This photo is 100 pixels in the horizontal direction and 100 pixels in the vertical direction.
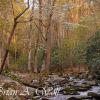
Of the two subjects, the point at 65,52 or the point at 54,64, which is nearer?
the point at 54,64

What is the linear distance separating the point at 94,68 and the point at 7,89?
10159mm

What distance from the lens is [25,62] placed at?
98.5ft

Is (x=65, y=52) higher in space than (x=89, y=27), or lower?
lower

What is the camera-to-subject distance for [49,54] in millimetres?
21172

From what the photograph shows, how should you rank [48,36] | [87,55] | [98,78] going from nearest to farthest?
[98,78] → [87,55] → [48,36]

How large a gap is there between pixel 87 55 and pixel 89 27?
11351mm

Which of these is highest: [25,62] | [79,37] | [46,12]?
[46,12]

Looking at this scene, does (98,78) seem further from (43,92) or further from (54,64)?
(54,64)

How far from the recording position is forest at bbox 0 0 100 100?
1090cm

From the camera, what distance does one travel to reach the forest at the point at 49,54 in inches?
429

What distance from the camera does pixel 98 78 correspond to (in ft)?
58.7

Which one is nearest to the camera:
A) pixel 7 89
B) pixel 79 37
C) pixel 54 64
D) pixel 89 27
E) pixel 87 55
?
pixel 7 89

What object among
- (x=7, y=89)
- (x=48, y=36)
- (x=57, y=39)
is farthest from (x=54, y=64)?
(x=7, y=89)

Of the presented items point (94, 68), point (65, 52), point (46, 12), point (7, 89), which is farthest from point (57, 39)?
point (7, 89)
